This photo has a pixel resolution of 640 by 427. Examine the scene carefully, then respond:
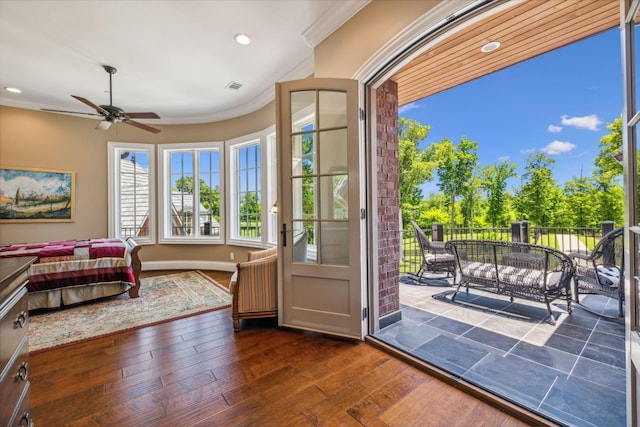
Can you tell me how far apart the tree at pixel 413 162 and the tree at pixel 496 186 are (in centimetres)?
203

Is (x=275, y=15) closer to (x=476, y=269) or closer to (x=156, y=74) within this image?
(x=156, y=74)

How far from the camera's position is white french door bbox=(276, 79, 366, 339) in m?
2.38

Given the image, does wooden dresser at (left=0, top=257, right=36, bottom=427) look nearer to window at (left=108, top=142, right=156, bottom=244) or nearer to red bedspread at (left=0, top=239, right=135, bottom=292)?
red bedspread at (left=0, top=239, right=135, bottom=292)

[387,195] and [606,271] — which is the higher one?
[387,195]

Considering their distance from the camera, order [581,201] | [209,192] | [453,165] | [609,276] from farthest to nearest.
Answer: [453,165] < [581,201] < [209,192] < [609,276]

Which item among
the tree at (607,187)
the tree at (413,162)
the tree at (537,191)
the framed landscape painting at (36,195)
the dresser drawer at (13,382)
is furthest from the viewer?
the tree at (413,162)

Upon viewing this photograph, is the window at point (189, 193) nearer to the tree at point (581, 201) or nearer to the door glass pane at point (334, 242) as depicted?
the door glass pane at point (334, 242)

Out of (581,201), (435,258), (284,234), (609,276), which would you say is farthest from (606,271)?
(581,201)

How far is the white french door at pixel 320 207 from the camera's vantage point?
2.38 meters

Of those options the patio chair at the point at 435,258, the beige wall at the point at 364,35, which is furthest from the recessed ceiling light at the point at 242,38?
the patio chair at the point at 435,258

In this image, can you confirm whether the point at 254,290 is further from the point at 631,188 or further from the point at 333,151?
the point at 631,188

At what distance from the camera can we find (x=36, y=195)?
15.1 feet

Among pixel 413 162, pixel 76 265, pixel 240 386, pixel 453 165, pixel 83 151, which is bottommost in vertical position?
pixel 240 386

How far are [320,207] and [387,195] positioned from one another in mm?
674
